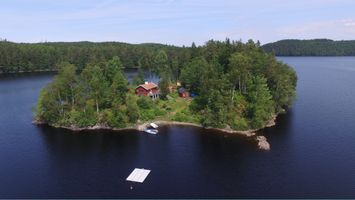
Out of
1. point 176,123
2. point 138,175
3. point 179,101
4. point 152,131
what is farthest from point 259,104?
point 138,175

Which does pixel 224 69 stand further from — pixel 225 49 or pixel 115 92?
pixel 115 92

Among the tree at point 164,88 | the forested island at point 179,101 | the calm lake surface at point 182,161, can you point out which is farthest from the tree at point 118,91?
the tree at point 164,88

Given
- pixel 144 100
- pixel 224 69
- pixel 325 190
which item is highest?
pixel 224 69

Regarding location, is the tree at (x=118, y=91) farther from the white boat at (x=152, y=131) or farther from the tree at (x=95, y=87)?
the white boat at (x=152, y=131)

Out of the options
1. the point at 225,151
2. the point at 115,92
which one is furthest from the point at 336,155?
the point at 115,92

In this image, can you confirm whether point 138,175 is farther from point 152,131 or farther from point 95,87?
point 95,87

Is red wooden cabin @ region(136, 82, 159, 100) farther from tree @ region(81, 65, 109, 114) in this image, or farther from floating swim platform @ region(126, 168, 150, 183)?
floating swim platform @ region(126, 168, 150, 183)
